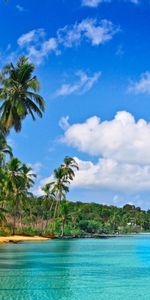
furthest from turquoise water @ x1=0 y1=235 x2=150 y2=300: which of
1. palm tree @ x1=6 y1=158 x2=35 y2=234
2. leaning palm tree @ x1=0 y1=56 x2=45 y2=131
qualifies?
palm tree @ x1=6 y1=158 x2=35 y2=234

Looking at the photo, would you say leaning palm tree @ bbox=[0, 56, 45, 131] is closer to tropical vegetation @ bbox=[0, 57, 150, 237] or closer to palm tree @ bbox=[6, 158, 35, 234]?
tropical vegetation @ bbox=[0, 57, 150, 237]

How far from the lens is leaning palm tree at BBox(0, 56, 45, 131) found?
37250 millimetres

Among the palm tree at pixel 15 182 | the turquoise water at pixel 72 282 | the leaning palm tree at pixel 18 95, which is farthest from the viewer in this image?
the palm tree at pixel 15 182

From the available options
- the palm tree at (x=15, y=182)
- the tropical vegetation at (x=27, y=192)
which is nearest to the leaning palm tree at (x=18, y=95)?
the tropical vegetation at (x=27, y=192)

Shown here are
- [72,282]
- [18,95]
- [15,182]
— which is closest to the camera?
[72,282]

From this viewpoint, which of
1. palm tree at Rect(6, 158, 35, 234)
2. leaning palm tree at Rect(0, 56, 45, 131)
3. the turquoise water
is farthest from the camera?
palm tree at Rect(6, 158, 35, 234)

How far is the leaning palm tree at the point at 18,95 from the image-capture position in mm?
37250

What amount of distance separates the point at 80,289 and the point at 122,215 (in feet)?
561

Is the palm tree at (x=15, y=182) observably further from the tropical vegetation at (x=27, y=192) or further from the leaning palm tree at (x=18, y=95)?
the leaning palm tree at (x=18, y=95)

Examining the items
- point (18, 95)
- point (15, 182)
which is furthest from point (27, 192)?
point (18, 95)

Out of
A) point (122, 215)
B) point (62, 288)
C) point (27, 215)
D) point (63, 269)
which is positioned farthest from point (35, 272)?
point (122, 215)

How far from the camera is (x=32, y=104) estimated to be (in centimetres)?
3769

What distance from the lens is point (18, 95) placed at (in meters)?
37.7

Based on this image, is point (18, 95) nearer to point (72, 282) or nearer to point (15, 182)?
point (72, 282)
